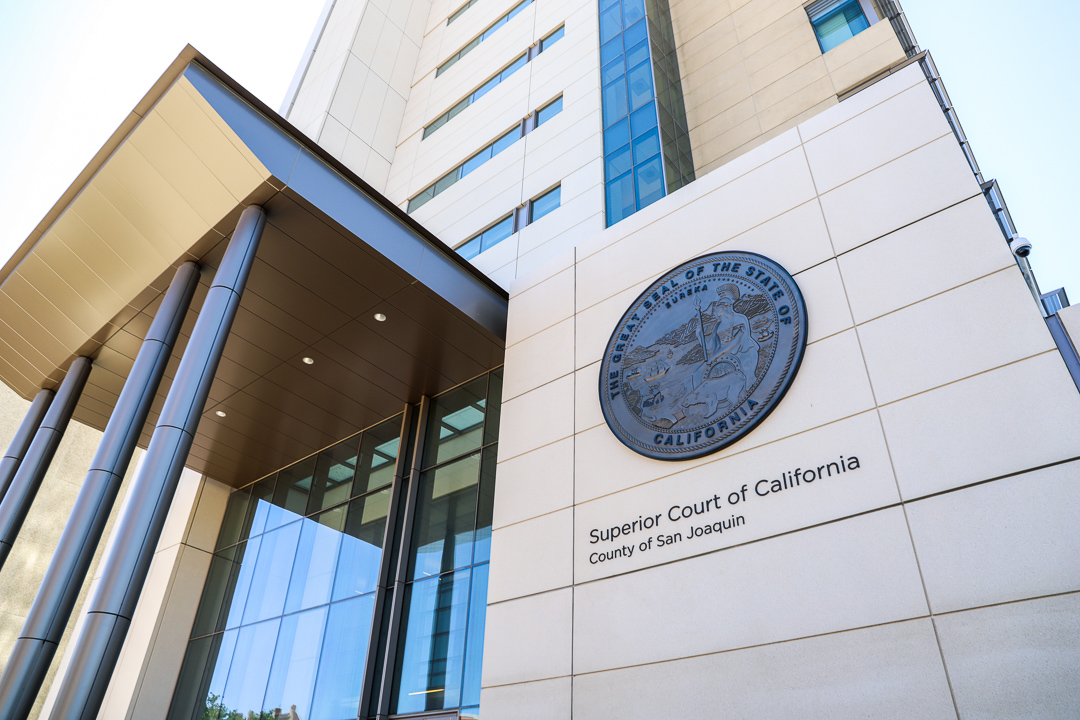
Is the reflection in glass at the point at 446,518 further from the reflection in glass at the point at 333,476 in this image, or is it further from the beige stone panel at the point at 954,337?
the beige stone panel at the point at 954,337

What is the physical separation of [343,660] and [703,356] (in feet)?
30.5

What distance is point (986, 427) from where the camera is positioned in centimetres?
698

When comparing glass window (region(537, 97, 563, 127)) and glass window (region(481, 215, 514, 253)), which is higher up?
glass window (region(537, 97, 563, 127))

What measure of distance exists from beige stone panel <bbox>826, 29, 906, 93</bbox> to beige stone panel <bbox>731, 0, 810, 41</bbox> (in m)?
2.47

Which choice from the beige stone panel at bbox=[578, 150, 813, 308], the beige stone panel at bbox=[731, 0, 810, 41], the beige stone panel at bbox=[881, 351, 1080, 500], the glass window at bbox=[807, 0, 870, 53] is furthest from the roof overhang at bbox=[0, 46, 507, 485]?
the beige stone panel at bbox=[731, 0, 810, 41]

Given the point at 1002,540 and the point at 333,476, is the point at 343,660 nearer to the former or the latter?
the point at 333,476

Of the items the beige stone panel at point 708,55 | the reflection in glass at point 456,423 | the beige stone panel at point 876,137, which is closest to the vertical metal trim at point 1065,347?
the beige stone panel at point 876,137

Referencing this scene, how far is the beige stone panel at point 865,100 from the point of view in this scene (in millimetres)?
9500

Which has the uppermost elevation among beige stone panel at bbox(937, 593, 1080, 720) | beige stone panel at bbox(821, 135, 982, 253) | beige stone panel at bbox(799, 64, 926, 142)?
beige stone panel at bbox(799, 64, 926, 142)

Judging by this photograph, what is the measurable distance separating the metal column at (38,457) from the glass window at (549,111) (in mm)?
11991

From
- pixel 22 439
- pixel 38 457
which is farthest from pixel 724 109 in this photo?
pixel 22 439

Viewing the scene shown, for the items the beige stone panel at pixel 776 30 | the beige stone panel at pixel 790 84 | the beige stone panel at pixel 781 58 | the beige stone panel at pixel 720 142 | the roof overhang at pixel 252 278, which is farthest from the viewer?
the beige stone panel at pixel 776 30

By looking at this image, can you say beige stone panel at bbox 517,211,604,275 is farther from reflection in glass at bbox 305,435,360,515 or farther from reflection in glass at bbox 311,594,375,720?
reflection in glass at bbox 311,594,375,720

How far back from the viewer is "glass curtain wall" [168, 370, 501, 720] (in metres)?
12.7
